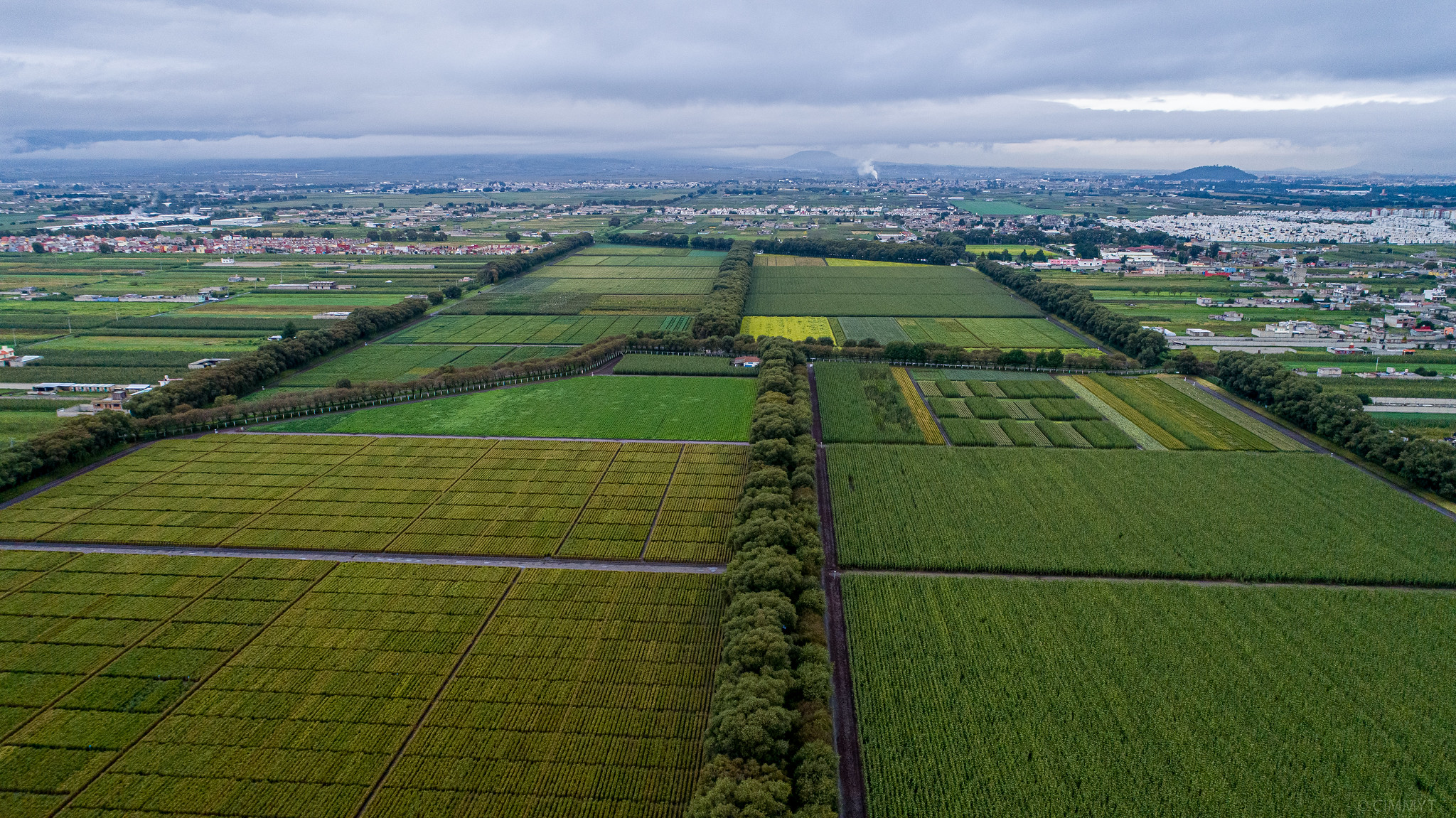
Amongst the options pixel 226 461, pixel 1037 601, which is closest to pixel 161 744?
pixel 226 461

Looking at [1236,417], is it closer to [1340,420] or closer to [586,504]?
[1340,420]

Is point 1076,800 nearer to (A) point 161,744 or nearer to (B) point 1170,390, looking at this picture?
(A) point 161,744

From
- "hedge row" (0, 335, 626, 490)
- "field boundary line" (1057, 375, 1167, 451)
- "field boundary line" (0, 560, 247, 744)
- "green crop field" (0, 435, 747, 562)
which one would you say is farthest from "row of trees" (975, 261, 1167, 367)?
"field boundary line" (0, 560, 247, 744)

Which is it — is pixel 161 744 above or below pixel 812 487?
below

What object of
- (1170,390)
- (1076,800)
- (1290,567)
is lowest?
(1076,800)

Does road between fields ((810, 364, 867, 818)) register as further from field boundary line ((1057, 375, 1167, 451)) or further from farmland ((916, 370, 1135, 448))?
field boundary line ((1057, 375, 1167, 451))

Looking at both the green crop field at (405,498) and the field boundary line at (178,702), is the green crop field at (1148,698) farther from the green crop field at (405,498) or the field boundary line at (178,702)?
the field boundary line at (178,702)
